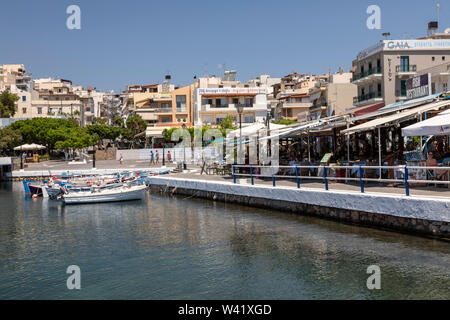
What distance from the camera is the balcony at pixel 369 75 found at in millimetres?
52625

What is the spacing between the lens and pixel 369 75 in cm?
5356

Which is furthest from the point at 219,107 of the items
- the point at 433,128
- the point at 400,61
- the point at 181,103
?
the point at 433,128

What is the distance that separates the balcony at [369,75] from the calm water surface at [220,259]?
1473 inches

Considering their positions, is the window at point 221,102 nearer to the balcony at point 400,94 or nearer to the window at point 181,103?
the window at point 181,103

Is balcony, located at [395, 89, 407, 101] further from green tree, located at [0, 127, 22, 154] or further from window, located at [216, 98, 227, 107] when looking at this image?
green tree, located at [0, 127, 22, 154]

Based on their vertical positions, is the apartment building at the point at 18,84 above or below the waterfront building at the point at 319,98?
above

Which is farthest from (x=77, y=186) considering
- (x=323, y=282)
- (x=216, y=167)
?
(x=323, y=282)

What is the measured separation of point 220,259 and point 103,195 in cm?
1638

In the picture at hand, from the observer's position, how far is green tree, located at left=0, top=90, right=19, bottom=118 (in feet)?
275

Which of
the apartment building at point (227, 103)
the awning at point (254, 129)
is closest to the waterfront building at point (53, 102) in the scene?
the apartment building at point (227, 103)

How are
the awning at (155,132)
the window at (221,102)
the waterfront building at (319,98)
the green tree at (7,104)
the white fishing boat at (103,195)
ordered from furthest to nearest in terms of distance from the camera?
the green tree at (7,104) < the window at (221,102) < the waterfront building at (319,98) < the awning at (155,132) < the white fishing boat at (103,195)

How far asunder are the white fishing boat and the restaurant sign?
58.8 feet

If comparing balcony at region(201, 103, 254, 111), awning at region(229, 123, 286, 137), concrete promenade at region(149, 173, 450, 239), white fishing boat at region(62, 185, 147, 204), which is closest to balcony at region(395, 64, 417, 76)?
balcony at region(201, 103, 254, 111)
